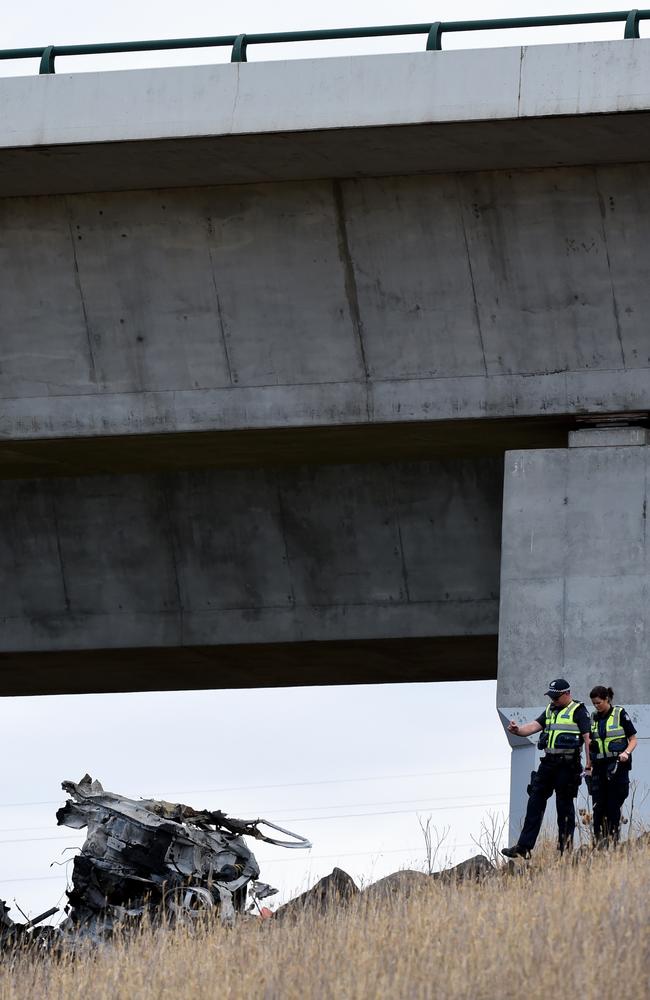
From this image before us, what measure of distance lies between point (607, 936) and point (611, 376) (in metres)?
9.11

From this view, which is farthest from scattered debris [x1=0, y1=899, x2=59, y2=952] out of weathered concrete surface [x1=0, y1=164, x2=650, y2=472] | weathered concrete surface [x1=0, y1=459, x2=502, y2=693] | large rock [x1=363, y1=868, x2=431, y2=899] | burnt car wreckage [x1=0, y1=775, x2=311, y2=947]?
weathered concrete surface [x1=0, y1=459, x2=502, y2=693]

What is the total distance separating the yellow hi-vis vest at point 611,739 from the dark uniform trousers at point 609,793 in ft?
0.32

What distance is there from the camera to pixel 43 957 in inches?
516

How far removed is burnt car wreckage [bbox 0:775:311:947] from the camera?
1395cm

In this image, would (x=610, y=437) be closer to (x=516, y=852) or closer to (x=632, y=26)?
(x=632, y=26)

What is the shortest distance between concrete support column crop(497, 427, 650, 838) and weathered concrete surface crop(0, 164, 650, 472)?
617mm

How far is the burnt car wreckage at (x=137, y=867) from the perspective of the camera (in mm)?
13953

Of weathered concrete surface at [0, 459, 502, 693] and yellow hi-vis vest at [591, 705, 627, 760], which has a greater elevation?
weathered concrete surface at [0, 459, 502, 693]

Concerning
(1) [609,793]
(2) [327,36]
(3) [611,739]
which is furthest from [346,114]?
(1) [609,793]

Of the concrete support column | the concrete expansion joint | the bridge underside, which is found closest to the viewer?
the concrete support column

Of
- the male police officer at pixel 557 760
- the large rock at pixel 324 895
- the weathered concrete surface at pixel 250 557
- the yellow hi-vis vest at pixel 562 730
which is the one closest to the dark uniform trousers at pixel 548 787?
the male police officer at pixel 557 760

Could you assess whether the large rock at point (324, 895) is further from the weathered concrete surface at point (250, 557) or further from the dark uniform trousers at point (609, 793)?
the weathered concrete surface at point (250, 557)

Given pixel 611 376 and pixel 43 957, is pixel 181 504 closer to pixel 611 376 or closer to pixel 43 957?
pixel 611 376

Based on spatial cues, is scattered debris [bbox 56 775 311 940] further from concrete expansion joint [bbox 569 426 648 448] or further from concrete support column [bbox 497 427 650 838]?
concrete expansion joint [bbox 569 426 648 448]
